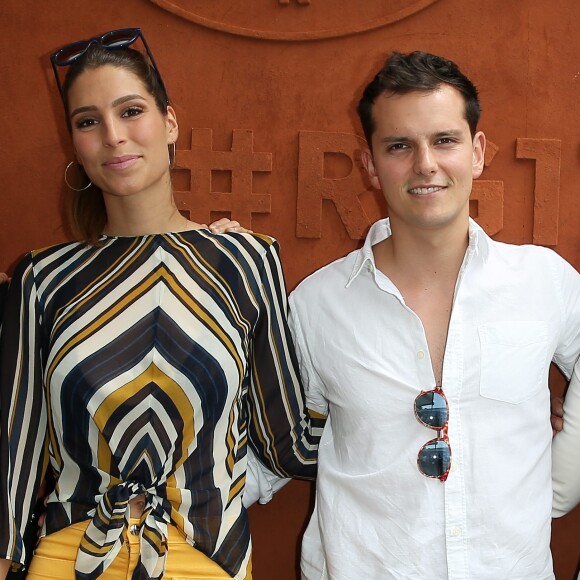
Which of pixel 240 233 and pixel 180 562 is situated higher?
pixel 240 233

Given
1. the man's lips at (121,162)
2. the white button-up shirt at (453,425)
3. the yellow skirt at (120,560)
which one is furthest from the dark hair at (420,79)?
the yellow skirt at (120,560)

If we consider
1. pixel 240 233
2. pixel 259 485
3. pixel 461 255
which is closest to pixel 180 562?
pixel 259 485

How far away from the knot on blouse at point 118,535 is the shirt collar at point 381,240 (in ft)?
2.11

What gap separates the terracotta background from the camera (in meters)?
2.23

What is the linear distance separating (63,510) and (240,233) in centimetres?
71

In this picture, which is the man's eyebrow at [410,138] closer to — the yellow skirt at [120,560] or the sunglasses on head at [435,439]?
the sunglasses on head at [435,439]

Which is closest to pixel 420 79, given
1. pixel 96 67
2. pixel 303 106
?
pixel 303 106

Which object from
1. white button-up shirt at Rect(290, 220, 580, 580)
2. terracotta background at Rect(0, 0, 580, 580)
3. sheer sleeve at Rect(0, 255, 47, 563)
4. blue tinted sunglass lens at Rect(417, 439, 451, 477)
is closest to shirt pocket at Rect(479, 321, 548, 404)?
white button-up shirt at Rect(290, 220, 580, 580)

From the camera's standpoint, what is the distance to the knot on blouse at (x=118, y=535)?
5.21 feet

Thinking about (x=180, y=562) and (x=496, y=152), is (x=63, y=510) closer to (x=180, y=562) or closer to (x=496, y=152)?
(x=180, y=562)

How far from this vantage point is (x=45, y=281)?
1.76m

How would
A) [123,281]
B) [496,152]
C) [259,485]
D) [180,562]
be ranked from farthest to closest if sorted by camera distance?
[496,152]
[259,485]
[123,281]
[180,562]

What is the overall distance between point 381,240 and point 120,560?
912mm

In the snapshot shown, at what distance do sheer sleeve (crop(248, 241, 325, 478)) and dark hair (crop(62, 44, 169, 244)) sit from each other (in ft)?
1.35
